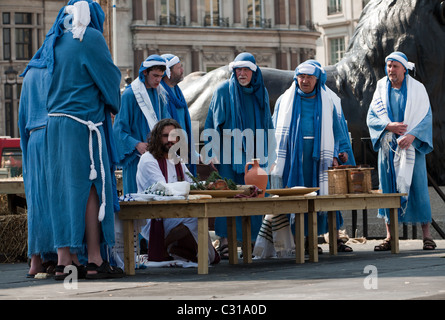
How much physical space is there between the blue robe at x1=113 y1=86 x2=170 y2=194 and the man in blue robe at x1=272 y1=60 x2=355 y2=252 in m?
1.44

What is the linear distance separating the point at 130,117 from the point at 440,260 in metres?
3.28

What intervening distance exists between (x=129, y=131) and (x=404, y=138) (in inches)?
111

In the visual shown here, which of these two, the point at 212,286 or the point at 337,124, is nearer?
the point at 212,286

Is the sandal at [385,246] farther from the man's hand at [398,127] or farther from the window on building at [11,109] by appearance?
the window on building at [11,109]

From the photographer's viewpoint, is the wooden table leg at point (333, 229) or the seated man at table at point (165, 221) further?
the wooden table leg at point (333, 229)

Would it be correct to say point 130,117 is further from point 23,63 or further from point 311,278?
point 23,63

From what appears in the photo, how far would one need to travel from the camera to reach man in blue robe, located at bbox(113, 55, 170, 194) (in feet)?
33.2

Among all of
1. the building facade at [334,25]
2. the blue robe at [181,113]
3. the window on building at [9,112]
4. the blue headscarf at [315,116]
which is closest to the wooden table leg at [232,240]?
the blue robe at [181,113]

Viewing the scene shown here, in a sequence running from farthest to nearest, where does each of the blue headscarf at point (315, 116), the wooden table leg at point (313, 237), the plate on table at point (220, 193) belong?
the blue headscarf at point (315, 116) → the wooden table leg at point (313, 237) → the plate on table at point (220, 193)

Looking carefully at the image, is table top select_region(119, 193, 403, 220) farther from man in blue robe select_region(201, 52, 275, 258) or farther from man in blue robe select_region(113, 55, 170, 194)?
man in blue robe select_region(113, 55, 170, 194)

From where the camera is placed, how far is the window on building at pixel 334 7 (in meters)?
68.1

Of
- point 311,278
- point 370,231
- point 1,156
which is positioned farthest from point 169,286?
point 1,156

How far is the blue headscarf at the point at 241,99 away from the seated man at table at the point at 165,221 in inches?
43.8
